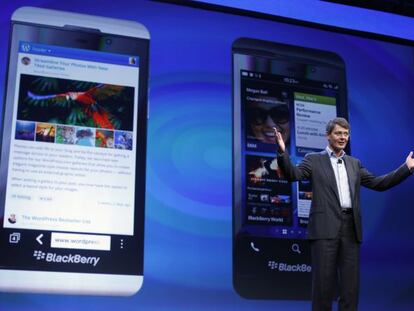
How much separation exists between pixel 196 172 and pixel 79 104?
69 centimetres

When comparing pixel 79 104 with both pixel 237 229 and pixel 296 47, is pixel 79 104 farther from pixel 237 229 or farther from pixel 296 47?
pixel 296 47

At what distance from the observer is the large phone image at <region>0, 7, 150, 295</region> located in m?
3.00

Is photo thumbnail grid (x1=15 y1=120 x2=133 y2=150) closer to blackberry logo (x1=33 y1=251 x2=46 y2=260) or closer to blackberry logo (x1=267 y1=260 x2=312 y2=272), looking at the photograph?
blackberry logo (x1=33 y1=251 x2=46 y2=260)

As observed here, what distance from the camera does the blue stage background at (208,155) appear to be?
3.18m

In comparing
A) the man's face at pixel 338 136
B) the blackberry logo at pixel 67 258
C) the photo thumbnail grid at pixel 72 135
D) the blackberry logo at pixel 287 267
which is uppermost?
the photo thumbnail grid at pixel 72 135

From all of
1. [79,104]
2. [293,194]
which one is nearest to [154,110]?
[79,104]

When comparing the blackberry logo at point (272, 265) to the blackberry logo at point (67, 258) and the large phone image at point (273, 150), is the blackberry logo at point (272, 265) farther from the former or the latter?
the blackberry logo at point (67, 258)

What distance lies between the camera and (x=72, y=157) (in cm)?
315

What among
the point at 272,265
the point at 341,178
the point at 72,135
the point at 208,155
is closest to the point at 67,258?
the point at 72,135

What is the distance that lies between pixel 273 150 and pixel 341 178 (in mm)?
865

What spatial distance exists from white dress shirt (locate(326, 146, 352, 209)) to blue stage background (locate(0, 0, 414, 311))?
812 millimetres

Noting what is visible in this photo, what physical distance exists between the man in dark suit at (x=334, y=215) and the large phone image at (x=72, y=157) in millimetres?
937

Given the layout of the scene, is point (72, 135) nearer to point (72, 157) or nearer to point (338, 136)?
point (72, 157)

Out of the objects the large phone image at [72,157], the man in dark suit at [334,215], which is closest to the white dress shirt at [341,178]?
the man in dark suit at [334,215]
